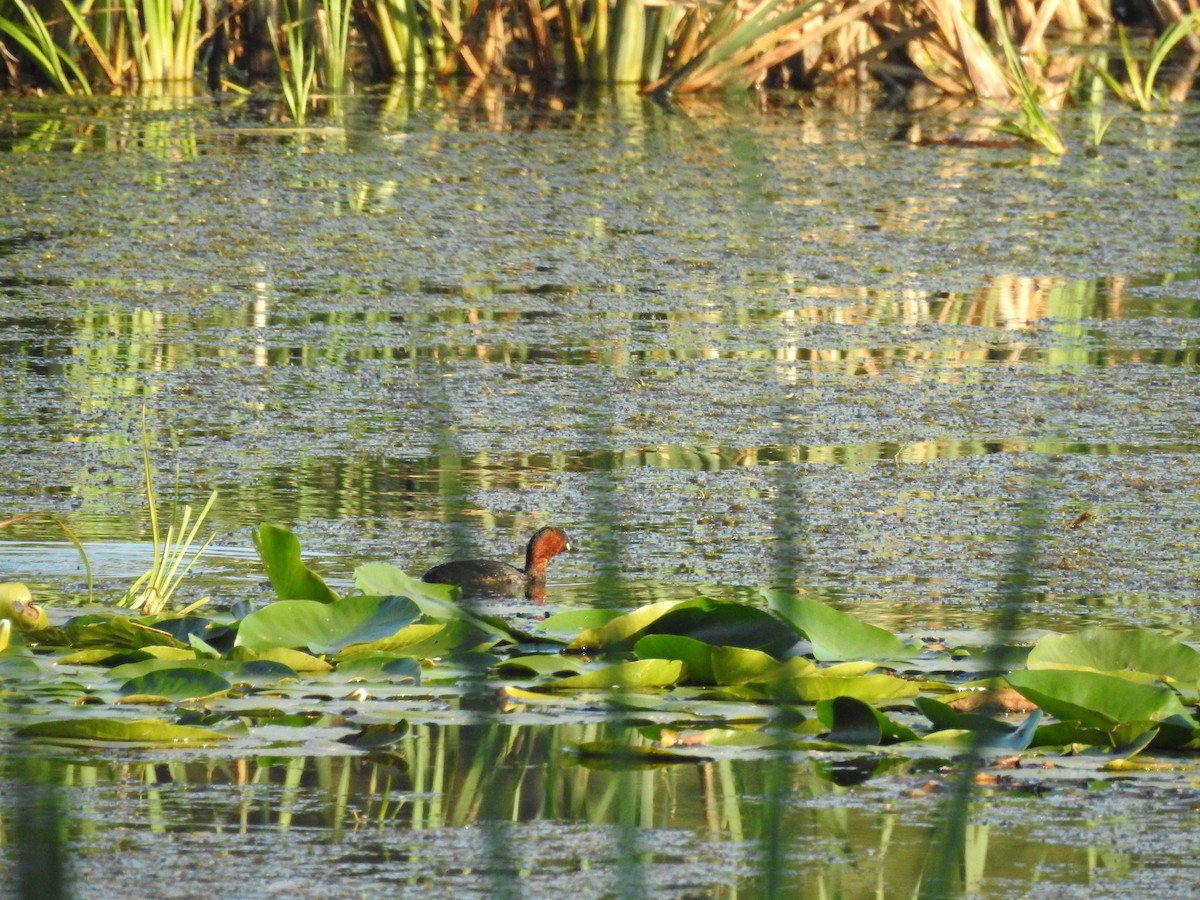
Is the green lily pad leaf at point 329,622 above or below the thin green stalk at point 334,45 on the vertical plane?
below

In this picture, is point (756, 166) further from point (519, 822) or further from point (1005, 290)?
point (1005, 290)

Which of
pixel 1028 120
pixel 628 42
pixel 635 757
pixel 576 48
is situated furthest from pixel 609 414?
pixel 576 48

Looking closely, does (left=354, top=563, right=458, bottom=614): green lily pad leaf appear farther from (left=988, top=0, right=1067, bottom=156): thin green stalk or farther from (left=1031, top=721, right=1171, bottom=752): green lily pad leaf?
(left=988, top=0, right=1067, bottom=156): thin green stalk

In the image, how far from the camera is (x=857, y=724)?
90.6 inches

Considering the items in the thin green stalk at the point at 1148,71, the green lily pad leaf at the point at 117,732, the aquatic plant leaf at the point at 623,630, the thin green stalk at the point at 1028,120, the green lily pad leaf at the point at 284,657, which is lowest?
the green lily pad leaf at the point at 117,732

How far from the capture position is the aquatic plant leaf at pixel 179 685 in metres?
2.43

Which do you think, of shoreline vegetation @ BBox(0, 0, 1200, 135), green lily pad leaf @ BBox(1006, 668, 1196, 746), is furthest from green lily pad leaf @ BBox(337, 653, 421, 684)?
shoreline vegetation @ BBox(0, 0, 1200, 135)

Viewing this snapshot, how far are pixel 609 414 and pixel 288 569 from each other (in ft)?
4.31

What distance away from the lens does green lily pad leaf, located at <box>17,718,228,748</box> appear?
7.47 ft

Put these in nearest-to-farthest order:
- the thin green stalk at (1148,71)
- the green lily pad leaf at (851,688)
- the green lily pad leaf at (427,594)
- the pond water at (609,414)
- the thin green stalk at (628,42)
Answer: the pond water at (609,414) < the green lily pad leaf at (851,688) < the green lily pad leaf at (427,594) < the thin green stalk at (1148,71) < the thin green stalk at (628,42)

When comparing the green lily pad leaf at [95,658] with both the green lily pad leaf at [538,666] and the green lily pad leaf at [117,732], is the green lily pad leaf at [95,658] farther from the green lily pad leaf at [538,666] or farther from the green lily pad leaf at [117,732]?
the green lily pad leaf at [538,666]

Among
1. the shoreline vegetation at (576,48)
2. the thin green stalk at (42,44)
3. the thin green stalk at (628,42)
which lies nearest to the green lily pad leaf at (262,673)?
the shoreline vegetation at (576,48)

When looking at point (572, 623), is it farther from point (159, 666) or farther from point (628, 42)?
point (628, 42)

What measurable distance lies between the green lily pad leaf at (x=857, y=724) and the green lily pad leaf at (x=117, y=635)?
32.0 inches
